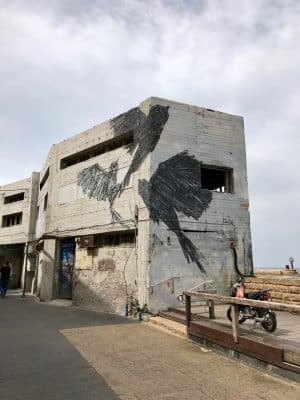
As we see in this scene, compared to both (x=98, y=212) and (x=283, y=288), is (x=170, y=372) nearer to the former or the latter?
(x=283, y=288)

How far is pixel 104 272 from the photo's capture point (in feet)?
45.1

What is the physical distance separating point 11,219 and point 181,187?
2300 cm

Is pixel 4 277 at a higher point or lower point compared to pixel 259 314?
higher

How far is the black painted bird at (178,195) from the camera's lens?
40.3 ft

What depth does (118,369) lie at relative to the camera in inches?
242

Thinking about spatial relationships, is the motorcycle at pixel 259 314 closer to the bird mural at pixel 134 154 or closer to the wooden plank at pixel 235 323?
the wooden plank at pixel 235 323

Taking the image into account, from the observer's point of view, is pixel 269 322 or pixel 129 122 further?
pixel 129 122

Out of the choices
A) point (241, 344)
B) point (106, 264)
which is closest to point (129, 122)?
point (106, 264)

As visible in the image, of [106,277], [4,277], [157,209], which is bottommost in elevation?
[4,277]

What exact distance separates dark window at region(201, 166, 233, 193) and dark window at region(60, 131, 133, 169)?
3470mm

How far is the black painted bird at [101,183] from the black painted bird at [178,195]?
1643 millimetres

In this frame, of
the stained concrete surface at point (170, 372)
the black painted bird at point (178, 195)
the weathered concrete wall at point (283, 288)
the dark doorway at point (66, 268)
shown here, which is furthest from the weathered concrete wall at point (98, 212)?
the weathered concrete wall at point (283, 288)

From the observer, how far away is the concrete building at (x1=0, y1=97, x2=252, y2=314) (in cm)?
1215

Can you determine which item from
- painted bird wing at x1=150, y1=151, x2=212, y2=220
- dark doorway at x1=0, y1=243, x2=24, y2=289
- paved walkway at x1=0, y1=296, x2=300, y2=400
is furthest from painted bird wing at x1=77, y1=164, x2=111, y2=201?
dark doorway at x1=0, y1=243, x2=24, y2=289
